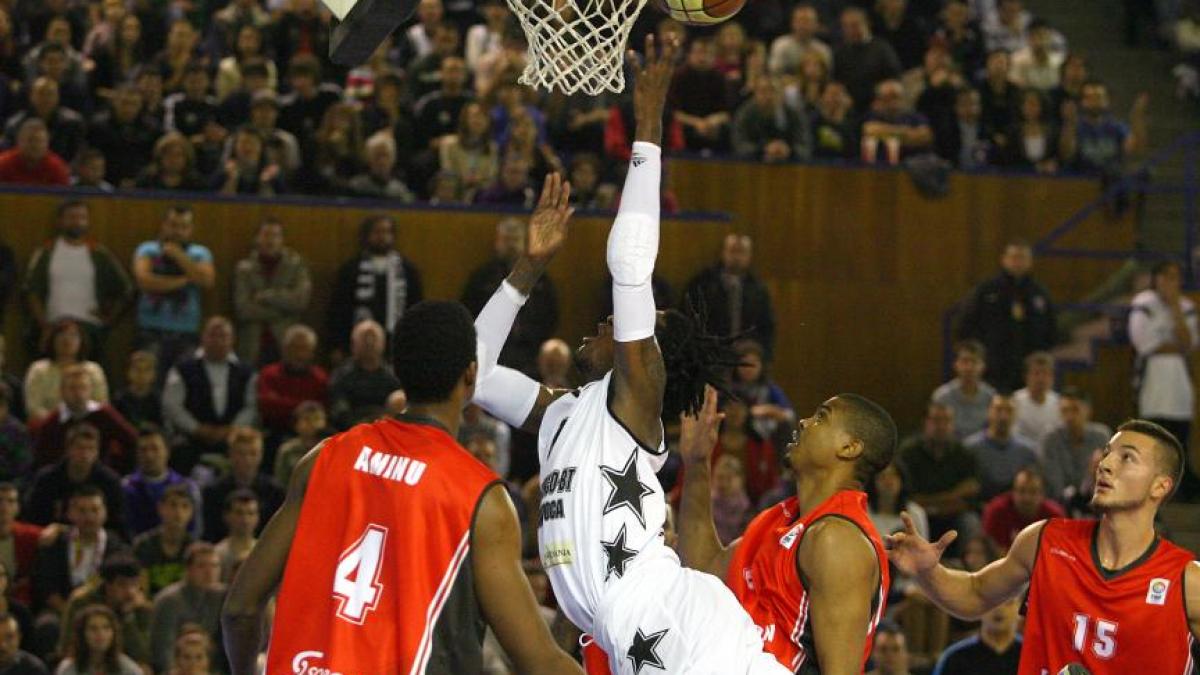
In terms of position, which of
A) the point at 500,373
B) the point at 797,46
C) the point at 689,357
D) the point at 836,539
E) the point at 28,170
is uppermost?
the point at 797,46

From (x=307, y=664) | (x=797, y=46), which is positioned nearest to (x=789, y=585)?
(x=307, y=664)

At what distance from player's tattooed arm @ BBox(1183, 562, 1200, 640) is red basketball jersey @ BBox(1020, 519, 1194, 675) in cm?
2

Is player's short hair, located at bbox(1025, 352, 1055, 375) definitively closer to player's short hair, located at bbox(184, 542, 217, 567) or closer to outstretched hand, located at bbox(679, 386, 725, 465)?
player's short hair, located at bbox(184, 542, 217, 567)

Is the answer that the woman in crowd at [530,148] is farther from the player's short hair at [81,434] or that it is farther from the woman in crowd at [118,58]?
the player's short hair at [81,434]

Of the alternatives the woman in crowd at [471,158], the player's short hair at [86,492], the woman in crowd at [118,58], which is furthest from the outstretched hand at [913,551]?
the woman in crowd at [118,58]

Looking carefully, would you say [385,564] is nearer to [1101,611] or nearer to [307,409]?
[1101,611]

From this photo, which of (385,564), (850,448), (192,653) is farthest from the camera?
(192,653)

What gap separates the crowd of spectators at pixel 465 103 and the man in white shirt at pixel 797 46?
0.02 m

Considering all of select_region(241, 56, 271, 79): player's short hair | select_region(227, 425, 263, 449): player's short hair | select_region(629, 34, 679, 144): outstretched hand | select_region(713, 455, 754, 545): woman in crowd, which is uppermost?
select_region(241, 56, 271, 79): player's short hair

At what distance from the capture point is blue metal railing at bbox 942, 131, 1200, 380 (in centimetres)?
1680

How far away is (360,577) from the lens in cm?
558

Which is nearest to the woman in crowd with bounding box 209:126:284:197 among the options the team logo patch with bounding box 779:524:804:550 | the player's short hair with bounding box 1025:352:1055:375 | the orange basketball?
the player's short hair with bounding box 1025:352:1055:375

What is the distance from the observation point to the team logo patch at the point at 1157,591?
6.83 m

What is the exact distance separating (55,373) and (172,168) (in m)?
2.05
